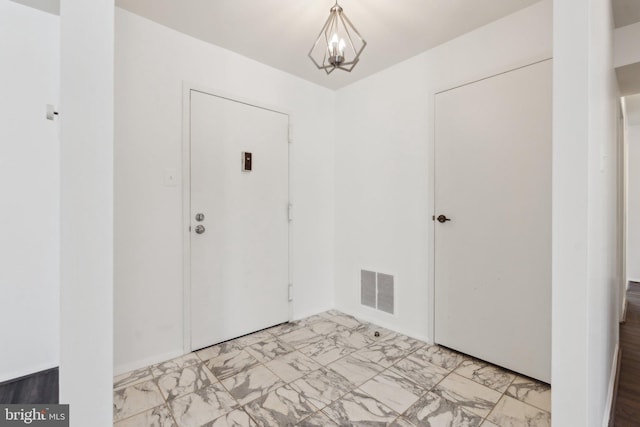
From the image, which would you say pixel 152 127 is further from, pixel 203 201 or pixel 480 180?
pixel 480 180

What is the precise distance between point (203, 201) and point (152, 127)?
611 millimetres

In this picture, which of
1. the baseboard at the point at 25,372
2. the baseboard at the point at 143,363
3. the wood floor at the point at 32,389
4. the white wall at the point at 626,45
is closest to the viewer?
the wood floor at the point at 32,389

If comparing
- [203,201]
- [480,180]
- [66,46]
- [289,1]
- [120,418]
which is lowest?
[120,418]

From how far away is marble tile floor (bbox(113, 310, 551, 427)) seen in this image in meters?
1.55

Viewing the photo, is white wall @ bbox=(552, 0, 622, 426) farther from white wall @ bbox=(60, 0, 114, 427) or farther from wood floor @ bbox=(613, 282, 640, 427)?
white wall @ bbox=(60, 0, 114, 427)

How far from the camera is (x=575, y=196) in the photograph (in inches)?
34.7

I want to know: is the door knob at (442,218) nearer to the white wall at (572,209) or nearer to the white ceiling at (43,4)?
the white wall at (572,209)

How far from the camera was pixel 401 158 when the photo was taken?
2566mm

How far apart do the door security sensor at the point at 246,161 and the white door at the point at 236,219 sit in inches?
0.7

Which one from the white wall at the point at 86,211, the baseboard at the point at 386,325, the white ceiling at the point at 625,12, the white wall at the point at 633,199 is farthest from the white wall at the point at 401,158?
the white wall at the point at 633,199

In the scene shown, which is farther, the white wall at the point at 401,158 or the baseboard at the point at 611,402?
the white wall at the point at 401,158

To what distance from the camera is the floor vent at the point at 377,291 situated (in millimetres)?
2678

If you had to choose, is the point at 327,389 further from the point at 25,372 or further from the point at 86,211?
A: the point at 25,372

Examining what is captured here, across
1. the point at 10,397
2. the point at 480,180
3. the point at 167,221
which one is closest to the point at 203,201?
the point at 167,221
